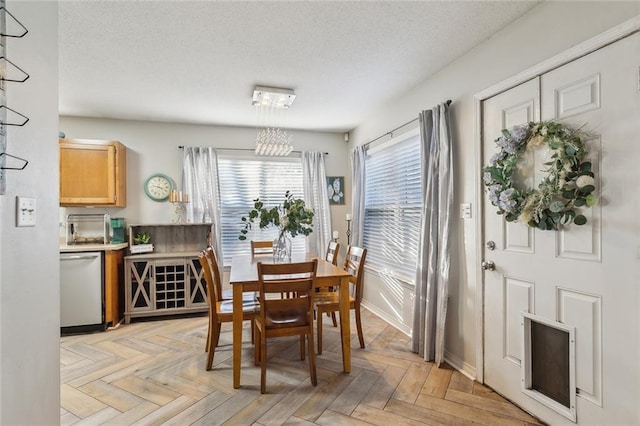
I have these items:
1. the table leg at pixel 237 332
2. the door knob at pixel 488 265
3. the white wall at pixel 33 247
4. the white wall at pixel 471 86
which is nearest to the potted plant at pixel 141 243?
the table leg at pixel 237 332

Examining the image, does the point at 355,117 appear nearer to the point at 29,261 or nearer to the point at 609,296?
the point at 609,296

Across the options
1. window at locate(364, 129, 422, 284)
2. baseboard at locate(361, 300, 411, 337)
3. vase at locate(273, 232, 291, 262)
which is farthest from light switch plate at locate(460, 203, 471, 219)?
vase at locate(273, 232, 291, 262)

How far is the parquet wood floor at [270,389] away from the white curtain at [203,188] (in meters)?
1.64

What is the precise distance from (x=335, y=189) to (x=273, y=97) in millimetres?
1976

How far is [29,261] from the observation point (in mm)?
1267

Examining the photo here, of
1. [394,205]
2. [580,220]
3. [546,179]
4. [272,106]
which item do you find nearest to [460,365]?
[580,220]

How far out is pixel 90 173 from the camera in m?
3.76

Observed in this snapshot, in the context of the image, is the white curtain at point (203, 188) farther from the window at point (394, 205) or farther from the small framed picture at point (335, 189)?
the window at point (394, 205)

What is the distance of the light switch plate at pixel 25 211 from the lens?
3.92 feet

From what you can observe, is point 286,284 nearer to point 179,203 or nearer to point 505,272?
point 505,272

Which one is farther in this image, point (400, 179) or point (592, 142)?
point (400, 179)

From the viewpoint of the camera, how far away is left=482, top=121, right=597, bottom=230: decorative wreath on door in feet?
5.40

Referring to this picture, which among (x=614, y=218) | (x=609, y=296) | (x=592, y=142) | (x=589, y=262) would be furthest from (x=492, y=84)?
(x=609, y=296)

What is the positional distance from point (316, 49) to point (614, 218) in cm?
215
